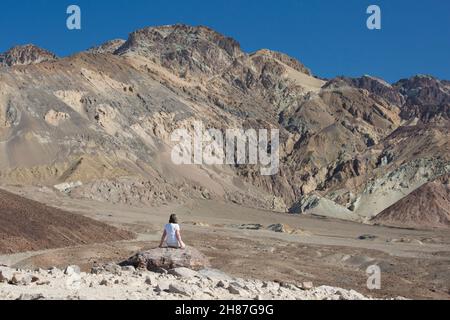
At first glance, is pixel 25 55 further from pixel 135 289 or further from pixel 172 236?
pixel 135 289

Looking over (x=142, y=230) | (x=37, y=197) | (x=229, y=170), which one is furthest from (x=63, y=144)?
(x=142, y=230)

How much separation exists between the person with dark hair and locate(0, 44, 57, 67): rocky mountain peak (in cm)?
17768

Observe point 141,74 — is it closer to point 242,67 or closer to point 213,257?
point 242,67

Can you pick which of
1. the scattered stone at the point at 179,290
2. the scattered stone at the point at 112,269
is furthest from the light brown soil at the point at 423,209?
the scattered stone at the point at 179,290

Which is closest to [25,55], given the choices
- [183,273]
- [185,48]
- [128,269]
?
[185,48]

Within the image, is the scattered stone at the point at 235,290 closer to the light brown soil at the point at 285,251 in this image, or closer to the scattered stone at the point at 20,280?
the scattered stone at the point at 20,280

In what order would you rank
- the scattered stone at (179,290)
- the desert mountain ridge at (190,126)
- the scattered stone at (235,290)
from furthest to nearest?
1. the desert mountain ridge at (190,126)
2. the scattered stone at (235,290)
3. the scattered stone at (179,290)

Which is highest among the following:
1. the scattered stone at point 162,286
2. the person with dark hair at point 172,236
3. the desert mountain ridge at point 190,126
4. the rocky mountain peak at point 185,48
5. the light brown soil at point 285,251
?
the rocky mountain peak at point 185,48

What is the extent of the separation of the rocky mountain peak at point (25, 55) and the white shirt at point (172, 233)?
17769 cm

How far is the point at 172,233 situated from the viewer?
Result: 720 inches

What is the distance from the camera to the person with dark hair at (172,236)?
701 inches

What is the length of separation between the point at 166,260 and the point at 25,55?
18242 centimetres
